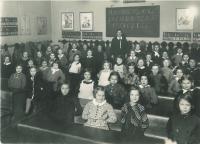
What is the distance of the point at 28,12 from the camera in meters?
8.57

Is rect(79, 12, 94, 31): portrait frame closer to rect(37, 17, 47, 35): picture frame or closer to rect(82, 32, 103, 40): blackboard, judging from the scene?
rect(82, 32, 103, 40): blackboard

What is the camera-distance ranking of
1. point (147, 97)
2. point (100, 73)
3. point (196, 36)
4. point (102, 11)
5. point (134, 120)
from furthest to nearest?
point (102, 11) < point (196, 36) < point (100, 73) < point (147, 97) < point (134, 120)

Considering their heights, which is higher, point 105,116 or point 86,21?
point 86,21

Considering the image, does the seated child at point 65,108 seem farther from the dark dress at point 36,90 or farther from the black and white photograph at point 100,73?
the dark dress at point 36,90

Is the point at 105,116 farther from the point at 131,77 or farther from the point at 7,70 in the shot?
the point at 7,70

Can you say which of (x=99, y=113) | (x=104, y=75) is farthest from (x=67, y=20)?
(x=99, y=113)

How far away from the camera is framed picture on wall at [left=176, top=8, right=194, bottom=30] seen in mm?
7795

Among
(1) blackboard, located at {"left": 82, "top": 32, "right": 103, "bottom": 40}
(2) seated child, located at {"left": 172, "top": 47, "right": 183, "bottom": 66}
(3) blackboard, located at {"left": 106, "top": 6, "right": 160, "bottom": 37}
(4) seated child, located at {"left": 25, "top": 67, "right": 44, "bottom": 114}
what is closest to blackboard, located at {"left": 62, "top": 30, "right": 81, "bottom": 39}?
(1) blackboard, located at {"left": 82, "top": 32, "right": 103, "bottom": 40}

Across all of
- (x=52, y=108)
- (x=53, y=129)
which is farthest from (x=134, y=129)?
(x=52, y=108)

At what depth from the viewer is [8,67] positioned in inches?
228

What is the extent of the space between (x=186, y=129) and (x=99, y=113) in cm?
91

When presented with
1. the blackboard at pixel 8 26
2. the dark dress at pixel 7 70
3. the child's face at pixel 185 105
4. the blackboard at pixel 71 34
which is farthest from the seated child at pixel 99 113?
the blackboard at pixel 71 34

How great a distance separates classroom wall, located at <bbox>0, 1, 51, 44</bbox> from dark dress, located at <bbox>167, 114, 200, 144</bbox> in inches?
240

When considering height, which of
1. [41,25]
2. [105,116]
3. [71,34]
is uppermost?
[41,25]
